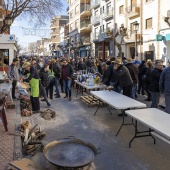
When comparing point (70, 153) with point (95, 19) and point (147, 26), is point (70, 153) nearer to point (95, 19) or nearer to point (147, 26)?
point (147, 26)

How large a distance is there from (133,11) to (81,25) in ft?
62.3

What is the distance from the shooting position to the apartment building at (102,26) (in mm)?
31578

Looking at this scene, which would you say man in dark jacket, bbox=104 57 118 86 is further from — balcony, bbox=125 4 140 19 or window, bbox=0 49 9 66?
balcony, bbox=125 4 140 19

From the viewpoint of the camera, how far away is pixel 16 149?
15.5 ft

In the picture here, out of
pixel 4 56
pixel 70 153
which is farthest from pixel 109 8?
pixel 70 153

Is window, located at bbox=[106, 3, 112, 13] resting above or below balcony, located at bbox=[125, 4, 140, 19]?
above

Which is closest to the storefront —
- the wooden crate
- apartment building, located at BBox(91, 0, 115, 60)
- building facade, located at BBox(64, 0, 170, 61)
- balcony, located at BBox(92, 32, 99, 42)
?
the wooden crate

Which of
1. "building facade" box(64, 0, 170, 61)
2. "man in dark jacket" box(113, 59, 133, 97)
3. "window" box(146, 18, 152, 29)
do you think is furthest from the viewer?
"window" box(146, 18, 152, 29)

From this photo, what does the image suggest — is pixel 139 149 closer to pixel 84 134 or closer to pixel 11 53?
pixel 84 134

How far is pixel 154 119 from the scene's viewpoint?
15.1 ft

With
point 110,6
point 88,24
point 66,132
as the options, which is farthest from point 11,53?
point 88,24

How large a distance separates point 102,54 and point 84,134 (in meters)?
29.5

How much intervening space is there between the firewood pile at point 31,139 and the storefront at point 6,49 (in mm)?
11788

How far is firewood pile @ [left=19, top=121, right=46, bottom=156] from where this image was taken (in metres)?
4.89
